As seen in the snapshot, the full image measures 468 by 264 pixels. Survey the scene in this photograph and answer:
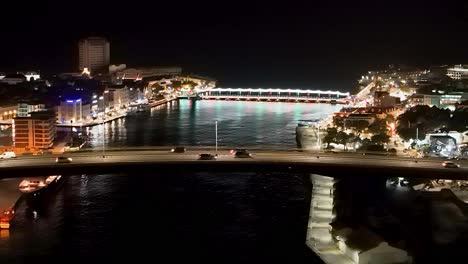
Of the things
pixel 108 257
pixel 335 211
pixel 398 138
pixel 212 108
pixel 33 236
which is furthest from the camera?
pixel 212 108

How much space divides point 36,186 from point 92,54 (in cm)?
2103

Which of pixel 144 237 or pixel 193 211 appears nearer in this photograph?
pixel 144 237

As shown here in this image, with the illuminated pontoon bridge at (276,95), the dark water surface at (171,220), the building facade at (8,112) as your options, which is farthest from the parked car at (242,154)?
the illuminated pontoon bridge at (276,95)

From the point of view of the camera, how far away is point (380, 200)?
736 cm

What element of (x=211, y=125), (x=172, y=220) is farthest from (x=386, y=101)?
(x=172, y=220)

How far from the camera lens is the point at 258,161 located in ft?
22.6

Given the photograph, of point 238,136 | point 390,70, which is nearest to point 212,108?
point 238,136

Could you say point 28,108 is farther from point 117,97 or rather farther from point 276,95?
point 276,95

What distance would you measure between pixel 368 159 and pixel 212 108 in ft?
39.0

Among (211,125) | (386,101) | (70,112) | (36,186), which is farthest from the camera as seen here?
(70,112)

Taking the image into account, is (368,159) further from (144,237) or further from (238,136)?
(238,136)

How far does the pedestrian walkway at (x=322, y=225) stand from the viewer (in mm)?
5934

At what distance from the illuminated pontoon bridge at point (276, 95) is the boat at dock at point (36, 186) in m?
13.7

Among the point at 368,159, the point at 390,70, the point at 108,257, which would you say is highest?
the point at 390,70
